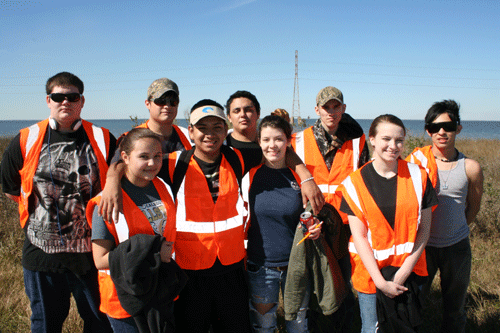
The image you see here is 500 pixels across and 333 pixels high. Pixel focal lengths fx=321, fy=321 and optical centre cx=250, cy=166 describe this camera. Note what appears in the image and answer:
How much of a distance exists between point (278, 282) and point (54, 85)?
8.69ft

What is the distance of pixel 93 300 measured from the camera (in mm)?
2961

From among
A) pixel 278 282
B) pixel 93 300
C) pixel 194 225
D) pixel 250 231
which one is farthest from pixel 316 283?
pixel 93 300

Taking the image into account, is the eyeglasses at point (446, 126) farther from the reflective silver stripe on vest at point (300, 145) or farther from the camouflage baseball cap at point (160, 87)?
the camouflage baseball cap at point (160, 87)

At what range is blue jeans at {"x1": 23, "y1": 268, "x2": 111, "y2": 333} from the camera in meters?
2.82

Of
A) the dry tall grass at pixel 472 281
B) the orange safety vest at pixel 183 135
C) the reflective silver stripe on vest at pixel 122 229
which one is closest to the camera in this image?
the reflective silver stripe on vest at pixel 122 229

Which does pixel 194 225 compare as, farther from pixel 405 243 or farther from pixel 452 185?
pixel 452 185

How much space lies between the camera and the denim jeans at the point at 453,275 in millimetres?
3117

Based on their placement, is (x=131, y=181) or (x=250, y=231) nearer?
(x=131, y=181)

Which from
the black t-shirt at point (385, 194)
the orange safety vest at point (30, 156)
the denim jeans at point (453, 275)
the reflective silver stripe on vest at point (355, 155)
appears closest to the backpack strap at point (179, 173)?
the orange safety vest at point (30, 156)

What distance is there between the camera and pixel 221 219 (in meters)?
2.71

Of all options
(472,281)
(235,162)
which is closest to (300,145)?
(235,162)

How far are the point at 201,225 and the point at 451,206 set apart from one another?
2.38 meters

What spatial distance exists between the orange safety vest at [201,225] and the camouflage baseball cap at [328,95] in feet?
4.97

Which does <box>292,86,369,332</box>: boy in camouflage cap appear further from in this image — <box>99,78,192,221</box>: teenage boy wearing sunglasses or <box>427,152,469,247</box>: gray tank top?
<box>99,78,192,221</box>: teenage boy wearing sunglasses
